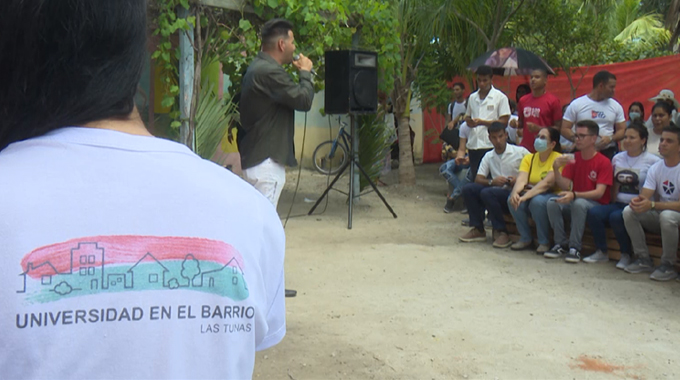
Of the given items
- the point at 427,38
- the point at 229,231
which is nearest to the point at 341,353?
the point at 229,231

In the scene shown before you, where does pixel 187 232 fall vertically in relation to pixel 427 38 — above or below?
below

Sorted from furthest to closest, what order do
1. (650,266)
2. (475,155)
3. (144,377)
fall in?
(475,155), (650,266), (144,377)

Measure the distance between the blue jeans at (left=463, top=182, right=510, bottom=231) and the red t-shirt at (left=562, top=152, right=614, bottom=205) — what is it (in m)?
0.84

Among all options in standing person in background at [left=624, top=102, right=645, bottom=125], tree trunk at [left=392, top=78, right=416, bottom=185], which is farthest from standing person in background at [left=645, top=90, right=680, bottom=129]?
tree trunk at [left=392, top=78, right=416, bottom=185]

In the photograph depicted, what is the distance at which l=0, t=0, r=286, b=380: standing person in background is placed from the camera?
1057 mm

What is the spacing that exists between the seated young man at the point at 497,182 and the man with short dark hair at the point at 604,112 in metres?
0.77

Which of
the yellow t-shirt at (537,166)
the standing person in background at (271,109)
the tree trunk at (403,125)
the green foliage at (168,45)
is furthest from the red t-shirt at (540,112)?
the standing person in background at (271,109)

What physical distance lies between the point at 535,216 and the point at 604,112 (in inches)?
59.2

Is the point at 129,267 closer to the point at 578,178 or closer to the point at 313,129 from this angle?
the point at 578,178

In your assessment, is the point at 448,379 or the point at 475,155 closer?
the point at 448,379

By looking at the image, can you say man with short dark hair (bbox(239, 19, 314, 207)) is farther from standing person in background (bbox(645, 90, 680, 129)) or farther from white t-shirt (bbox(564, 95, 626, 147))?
standing person in background (bbox(645, 90, 680, 129))

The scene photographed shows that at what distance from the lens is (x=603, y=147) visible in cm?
810

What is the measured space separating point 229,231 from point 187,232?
0.22 feet

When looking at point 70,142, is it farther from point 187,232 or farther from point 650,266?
point 650,266
